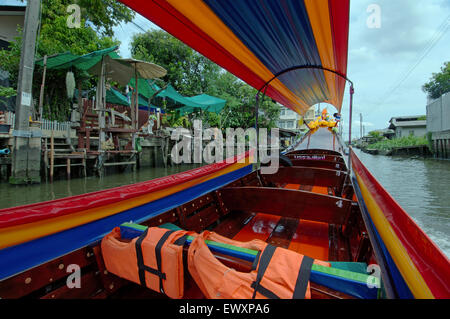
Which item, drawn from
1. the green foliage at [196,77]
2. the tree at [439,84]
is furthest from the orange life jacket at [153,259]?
the tree at [439,84]

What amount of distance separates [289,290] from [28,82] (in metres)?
9.82

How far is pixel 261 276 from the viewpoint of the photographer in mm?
902

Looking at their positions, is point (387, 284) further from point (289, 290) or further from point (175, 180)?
point (175, 180)

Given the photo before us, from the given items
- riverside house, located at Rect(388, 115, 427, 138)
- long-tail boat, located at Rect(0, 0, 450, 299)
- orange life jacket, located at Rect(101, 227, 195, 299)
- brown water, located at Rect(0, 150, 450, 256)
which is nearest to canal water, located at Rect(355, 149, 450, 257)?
brown water, located at Rect(0, 150, 450, 256)

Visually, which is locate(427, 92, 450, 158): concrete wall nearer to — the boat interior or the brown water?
the brown water

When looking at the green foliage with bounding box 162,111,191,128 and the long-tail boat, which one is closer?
the long-tail boat

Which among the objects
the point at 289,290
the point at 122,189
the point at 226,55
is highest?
the point at 226,55

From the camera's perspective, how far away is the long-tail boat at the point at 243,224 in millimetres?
896

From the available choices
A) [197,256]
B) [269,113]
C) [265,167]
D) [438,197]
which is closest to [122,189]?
[197,256]

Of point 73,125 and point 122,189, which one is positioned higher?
point 73,125

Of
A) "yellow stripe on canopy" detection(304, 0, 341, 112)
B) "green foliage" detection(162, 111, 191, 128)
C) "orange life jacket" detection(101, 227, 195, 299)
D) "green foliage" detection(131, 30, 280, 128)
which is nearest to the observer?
"orange life jacket" detection(101, 227, 195, 299)

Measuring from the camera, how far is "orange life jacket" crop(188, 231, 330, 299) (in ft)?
2.83

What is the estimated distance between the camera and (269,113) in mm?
25328

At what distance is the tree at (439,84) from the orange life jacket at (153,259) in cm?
4800
